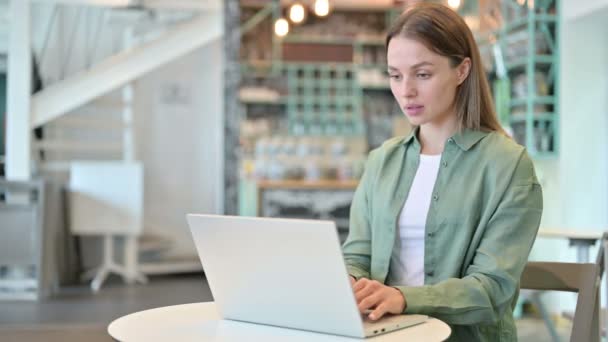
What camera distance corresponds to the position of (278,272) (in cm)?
137

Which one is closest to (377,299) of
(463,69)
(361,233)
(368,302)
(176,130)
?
(368,302)

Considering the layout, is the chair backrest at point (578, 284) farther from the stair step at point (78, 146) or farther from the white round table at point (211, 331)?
the stair step at point (78, 146)

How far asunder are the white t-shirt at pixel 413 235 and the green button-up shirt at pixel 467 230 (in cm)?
2

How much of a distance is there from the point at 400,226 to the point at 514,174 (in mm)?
272

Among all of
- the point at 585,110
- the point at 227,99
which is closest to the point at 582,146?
the point at 585,110

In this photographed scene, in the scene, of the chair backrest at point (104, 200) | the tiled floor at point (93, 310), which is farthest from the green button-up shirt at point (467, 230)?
the chair backrest at point (104, 200)

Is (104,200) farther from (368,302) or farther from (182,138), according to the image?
(368,302)

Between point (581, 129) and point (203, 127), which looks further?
point (203, 127)

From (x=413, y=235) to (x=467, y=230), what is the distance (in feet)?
0.43

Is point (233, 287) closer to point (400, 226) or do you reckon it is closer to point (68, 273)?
point (400, 226)

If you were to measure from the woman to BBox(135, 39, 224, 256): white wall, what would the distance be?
24.8 feet

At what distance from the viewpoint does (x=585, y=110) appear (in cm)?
620

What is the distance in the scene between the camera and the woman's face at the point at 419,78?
1.64 metres

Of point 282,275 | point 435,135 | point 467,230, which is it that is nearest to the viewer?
point 282,275
